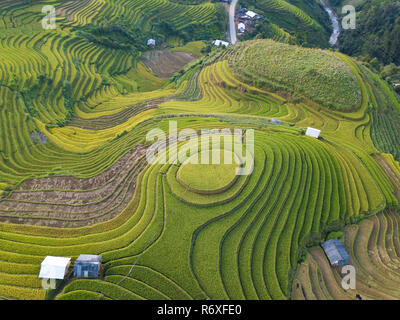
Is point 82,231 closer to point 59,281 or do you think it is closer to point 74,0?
point 59,281

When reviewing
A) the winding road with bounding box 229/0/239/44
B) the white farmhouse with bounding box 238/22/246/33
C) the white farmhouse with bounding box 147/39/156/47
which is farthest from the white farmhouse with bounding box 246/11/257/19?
the white farmhouse with bounding box 147/39/156/47

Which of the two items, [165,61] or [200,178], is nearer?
[200,178]

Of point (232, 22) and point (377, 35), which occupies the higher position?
point (232, 22)

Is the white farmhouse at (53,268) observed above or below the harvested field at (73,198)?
below

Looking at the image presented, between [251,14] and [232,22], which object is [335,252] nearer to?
[232,22]

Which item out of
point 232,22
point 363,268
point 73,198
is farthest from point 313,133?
point 232,22

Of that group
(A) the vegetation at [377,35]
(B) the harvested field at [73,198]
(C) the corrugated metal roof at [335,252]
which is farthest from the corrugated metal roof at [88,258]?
(A) the vegetation at [377,35]

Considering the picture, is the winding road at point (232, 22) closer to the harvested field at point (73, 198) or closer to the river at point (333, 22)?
the river at point (333, 22)
